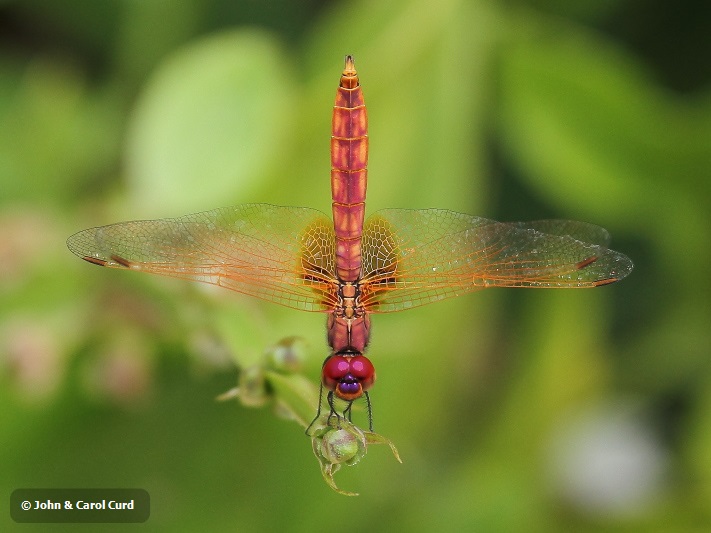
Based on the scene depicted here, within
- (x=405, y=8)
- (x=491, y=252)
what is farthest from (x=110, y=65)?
(x=491, y=252)

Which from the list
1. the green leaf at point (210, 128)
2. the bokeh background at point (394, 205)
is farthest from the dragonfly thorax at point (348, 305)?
the green leaf at point (210, 128)

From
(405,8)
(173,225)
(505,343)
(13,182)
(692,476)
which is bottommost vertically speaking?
(692,476)

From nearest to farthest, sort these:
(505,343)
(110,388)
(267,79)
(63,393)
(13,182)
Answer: (110,388), (63,393), (267,79), (13,182), (505,343)

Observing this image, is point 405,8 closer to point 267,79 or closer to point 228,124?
point 267,79

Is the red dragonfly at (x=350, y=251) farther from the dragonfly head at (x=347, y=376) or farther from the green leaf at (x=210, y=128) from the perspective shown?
the green leaf at (x=210, y=128)

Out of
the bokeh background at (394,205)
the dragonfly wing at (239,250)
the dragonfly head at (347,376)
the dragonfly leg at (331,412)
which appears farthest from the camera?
the bokeh background at (394,205)

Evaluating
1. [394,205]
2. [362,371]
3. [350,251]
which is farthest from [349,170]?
[394,205]

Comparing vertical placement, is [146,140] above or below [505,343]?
above
